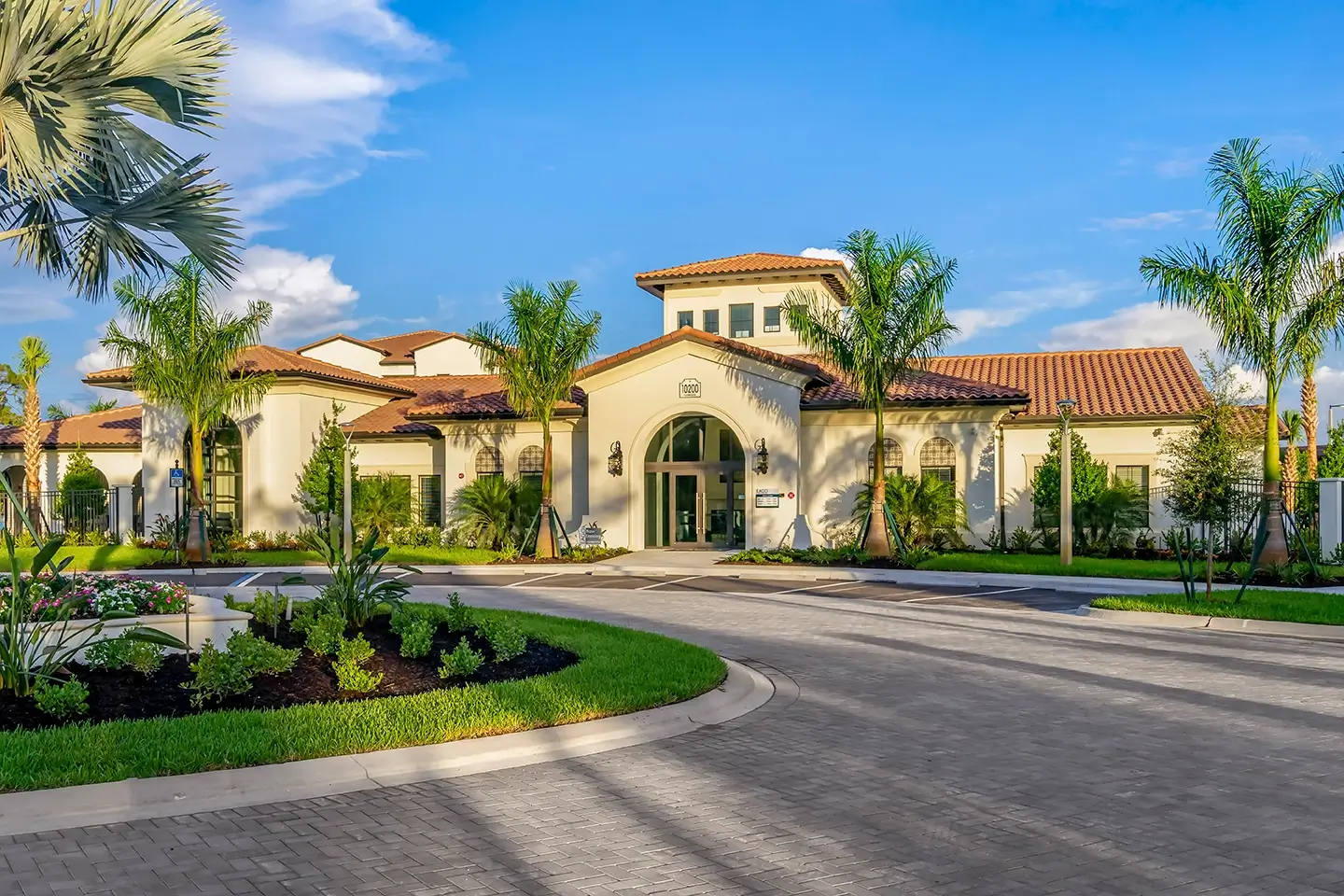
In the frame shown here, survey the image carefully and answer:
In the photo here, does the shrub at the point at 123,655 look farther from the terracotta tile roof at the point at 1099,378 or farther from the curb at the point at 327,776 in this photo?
the terracotta tile roof at the point at 1099,378

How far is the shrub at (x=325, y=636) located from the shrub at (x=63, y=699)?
228 cm

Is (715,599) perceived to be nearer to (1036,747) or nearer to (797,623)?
(797,623)

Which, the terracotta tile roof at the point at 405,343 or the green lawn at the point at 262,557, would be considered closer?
the green lawn at the point at 262,557

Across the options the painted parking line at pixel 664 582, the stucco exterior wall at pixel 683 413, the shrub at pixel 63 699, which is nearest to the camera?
the shrub at pixel 63 699

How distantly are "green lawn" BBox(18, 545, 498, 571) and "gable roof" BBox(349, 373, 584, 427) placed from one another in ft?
14.1

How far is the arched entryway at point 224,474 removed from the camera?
112 ft

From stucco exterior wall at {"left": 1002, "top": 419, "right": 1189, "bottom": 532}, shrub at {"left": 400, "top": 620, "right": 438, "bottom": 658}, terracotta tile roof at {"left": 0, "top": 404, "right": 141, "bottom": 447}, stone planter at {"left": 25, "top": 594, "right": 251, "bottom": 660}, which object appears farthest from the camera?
terracotta tile roof at {"left": 0, "top": 404, "right": 141, "bottom": 447}

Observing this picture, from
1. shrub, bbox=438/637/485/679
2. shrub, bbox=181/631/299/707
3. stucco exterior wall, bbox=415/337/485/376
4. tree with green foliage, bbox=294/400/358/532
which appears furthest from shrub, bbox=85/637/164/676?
stucco exterior wall, bbox=415/337/485/376

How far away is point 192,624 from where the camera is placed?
34.1 ft

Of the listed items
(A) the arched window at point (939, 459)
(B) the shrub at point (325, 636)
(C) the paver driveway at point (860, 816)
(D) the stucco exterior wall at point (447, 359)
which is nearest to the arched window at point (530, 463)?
(A) the arched window at point (939, 459)

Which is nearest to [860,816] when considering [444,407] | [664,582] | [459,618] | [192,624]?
[459,618]

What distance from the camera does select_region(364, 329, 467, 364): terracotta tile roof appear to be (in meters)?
52.2

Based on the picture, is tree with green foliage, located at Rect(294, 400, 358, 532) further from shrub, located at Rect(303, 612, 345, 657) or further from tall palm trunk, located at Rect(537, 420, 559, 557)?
shrub, located at Rect(303, 612, 345, 657)

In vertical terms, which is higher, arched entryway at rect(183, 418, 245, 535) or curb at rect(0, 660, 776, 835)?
arched entryway at rect(183, 418, 245, 535)
